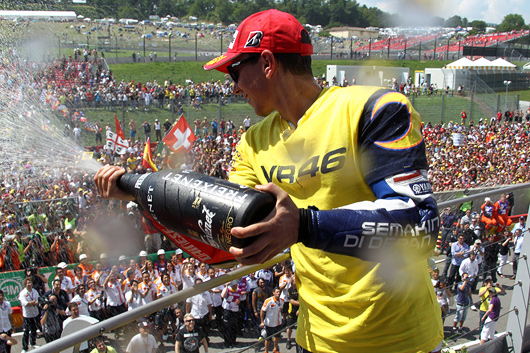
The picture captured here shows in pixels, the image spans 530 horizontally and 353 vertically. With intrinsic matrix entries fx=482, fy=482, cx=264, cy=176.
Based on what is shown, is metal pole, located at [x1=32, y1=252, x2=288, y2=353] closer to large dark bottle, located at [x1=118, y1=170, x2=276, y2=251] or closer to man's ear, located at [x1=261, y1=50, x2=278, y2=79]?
large dark bottle, located at [x1=118, y1=170, x2=276, y2=251]

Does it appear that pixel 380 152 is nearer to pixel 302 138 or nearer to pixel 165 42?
pixel 302 138

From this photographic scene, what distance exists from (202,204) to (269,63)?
602mm

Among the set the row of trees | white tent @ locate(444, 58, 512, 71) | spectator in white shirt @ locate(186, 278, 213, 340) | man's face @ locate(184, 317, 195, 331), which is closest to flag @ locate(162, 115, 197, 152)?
the row of trees

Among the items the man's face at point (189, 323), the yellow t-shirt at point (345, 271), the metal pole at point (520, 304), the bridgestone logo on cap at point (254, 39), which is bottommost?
the man's face at point (189, 323)

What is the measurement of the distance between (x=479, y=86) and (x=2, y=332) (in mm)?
35348

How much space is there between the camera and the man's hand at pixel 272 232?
1.27 m

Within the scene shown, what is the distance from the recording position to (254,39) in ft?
5.67

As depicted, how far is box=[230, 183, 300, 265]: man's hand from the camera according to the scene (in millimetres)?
1271

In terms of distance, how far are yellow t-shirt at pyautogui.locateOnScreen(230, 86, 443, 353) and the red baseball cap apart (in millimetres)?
224

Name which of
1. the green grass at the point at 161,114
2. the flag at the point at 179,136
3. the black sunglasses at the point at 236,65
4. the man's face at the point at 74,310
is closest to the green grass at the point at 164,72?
the green grass at the point at 161,114

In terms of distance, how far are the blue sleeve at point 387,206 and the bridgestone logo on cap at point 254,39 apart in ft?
1.57

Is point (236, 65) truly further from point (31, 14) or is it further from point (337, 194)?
point (31, 14)

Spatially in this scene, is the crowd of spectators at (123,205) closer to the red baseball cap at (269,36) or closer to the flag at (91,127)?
the flag at (91,127)

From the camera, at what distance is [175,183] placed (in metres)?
1.62
